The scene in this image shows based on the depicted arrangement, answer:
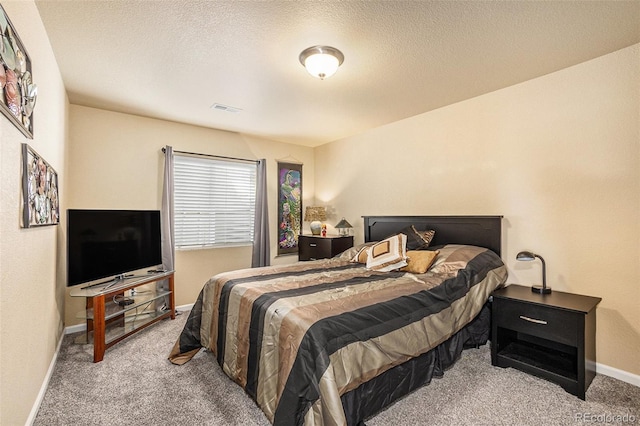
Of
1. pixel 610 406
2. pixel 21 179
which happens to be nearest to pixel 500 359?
pixel 610 406

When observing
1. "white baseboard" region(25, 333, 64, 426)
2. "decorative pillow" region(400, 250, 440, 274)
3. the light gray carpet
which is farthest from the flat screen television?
"decorative pillow" region(400, 250, 440, 274)

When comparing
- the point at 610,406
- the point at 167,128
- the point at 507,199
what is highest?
the point at 167,128

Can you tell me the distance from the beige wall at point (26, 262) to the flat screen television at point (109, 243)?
0.21 m

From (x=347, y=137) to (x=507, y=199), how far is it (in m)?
2.51

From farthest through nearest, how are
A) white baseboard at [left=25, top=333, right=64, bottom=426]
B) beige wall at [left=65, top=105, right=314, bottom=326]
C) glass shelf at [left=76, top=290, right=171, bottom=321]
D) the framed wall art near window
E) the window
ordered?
the window
beige wall at [left=65, top=105, right=314, bottom=326]
glass shelf at [left=76, top=290, right=171, bottom=321]
white baseboard at [left=25, top=333, right=64, bottom=426]
the framed wall art near window

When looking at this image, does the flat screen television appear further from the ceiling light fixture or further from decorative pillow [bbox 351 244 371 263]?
the ceiling light fixture

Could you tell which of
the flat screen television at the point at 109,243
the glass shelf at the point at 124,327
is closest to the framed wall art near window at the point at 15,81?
the flat screen television at the point at 109,243

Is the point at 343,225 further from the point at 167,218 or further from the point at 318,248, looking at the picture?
the point at 167,218

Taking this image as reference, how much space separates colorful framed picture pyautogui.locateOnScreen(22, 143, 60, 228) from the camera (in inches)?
64.6

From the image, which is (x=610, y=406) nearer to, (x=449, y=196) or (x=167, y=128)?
(x=449, y=196)

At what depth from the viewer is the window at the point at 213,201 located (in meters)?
4.07

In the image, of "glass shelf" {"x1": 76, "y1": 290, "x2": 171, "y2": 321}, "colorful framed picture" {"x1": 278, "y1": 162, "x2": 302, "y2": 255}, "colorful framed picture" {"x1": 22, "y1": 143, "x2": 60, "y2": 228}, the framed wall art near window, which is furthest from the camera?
"colorful framed picture" {"x1": 278, "y1": 162, "x2": 302, "y2": 255}

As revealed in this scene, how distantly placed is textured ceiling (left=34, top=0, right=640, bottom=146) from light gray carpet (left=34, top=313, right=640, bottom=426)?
2.48 metres

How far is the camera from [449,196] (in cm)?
344
